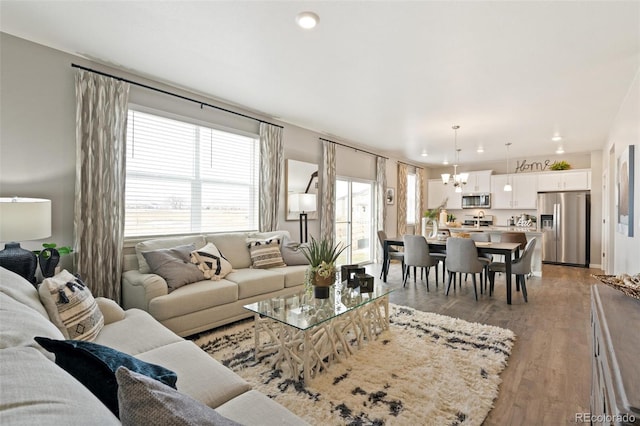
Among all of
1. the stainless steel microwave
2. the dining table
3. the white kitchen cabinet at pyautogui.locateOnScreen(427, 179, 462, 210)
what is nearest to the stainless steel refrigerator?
the stainless steel microwave

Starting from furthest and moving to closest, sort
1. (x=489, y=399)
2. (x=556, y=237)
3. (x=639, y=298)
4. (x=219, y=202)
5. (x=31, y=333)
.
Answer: (x=556, y=237), (x=219, y=202), (x=489, y=399), (x=639, y=298), (x=31, y=333)

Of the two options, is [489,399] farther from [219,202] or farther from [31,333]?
[219,202]

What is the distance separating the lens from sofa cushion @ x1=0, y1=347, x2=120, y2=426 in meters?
0.56

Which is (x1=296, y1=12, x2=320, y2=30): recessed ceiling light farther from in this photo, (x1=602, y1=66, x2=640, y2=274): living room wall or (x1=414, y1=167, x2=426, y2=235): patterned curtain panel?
(x1=414, y1=167, x2=426, y2=235): patterned curtain panel

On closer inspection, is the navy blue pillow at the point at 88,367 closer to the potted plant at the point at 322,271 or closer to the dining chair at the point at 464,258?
the potted plant at the point at 322,271

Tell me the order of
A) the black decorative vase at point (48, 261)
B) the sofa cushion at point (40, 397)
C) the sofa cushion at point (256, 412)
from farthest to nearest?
the black decorative vase at point (48, 261) < the sofa cushion at point (256, 412) < the sofa cushion at point (40, 397)

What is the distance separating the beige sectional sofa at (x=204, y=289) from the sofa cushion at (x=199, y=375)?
104 centimetres

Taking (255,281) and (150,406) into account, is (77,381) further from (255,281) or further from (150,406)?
(255,281)

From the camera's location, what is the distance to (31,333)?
111cm

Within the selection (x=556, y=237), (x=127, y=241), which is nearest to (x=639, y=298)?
(x=127, y=241)

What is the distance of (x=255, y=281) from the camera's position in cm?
338

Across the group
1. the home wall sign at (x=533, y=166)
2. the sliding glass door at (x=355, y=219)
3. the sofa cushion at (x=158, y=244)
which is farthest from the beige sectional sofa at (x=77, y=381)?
the home wall sign at (x=533, y=166)

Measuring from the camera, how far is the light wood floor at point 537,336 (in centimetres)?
193

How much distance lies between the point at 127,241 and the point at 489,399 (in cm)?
357
